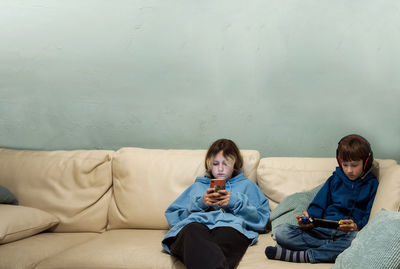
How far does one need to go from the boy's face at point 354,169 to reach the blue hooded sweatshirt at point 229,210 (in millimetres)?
469

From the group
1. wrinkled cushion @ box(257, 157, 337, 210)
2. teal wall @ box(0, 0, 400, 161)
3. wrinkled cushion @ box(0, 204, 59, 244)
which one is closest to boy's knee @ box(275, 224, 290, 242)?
wrinkled cushion @ box(257, 157, 337, 210)

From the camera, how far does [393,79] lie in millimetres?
2609

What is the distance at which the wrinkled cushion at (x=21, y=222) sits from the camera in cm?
234

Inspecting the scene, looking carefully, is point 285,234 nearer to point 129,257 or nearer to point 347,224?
point 347,224

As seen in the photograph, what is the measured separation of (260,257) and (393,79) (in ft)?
4.20

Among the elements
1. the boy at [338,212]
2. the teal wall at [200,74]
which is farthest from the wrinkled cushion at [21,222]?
the boy at [338,212]

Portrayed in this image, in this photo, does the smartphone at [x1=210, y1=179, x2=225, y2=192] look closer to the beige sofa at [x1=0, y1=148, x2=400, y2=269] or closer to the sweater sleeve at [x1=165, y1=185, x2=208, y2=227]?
the sweater sleeve at [x1=165, y1=185, x2=208, y2=227]

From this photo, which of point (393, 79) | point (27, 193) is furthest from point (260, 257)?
point (27, 193)

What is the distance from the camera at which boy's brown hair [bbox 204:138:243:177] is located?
2555 mm

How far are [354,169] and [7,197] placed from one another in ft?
6.10

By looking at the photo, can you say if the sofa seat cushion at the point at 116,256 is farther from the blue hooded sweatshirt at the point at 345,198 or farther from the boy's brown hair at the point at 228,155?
the blue hooded sweatshirt at the point at 345,198

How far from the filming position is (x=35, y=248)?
90.2 inches

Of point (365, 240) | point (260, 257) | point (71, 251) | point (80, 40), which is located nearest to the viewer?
point (365, 240)

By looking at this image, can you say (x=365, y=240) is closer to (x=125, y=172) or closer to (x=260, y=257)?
(x=260, y=257)
